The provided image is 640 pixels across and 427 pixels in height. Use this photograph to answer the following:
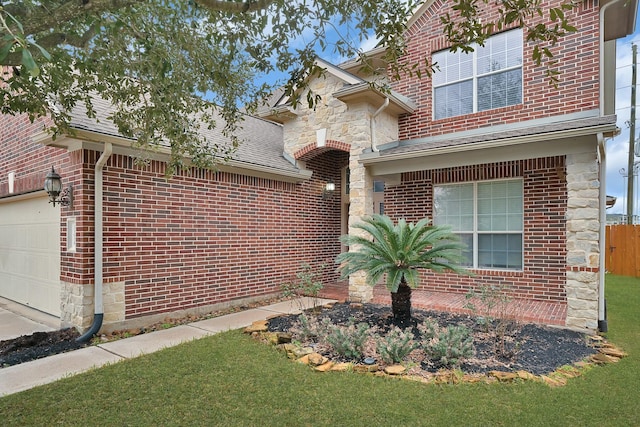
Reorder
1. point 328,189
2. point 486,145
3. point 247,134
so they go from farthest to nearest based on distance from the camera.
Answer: point 328,189
point 247,134
point 486,145

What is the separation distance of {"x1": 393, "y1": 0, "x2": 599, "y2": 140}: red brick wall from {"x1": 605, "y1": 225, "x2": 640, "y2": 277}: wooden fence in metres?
9.12

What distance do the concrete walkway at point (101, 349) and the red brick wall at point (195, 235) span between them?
72cm

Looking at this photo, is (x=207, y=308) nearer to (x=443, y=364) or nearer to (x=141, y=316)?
(x=141, y=316)

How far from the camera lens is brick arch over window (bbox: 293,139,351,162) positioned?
8527 millimetres

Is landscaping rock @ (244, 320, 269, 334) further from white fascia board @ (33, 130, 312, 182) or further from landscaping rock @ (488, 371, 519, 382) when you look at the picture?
landscaping rock @ (488, 371, 519, 382)

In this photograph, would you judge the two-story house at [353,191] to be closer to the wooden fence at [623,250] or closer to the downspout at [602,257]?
the downspout at [602,257]

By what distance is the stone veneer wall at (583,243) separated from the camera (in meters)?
5.61

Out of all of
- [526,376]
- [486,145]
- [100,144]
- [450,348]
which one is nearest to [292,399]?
[450,348]

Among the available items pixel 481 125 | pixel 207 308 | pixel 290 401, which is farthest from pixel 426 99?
pixel 290 401

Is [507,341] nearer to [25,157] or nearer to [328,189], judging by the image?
[328,189]

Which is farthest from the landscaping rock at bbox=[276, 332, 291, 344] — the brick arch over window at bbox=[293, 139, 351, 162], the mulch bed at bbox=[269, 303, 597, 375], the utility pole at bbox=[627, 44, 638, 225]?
the utility pole at bbox=[627, 44, 638, 225]

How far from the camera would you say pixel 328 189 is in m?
10.4

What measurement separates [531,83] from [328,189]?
18.2ft

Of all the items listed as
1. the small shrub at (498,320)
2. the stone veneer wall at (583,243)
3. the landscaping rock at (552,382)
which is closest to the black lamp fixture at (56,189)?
the small shrub at (498,320)
